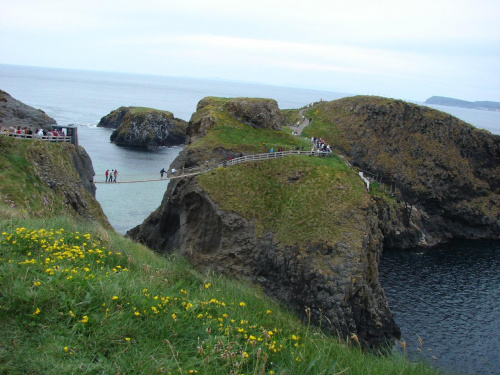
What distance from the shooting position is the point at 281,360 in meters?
11.1

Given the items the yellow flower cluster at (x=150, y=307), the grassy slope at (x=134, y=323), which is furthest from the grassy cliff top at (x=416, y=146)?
the yellow flower cluster at (x=150, y=307)

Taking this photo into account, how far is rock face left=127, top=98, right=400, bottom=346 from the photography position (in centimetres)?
3441

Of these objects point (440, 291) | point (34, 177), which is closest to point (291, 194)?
point (440, 291)

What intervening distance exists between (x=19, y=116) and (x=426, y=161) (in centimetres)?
6115

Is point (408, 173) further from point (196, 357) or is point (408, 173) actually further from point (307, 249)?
point (196, 357)

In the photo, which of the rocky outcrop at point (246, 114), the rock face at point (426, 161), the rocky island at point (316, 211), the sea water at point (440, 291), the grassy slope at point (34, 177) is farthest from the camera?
the rock face at point (426, 161)

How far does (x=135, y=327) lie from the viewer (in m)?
11.2

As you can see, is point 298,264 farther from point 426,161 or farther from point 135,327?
point 426,161

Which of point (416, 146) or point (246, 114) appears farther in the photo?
point (416, 146)

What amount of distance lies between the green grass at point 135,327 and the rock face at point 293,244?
759 inches

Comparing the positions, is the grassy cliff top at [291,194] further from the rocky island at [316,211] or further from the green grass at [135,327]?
the green grass at [135,327]

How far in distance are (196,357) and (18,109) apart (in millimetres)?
47172

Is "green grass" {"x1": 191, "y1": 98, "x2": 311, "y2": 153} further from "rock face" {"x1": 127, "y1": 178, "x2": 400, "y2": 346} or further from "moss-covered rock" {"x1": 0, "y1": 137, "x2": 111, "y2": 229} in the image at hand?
"moss-covered rock" {"x1": 0, "y1": 137, "x2": 111, "y2": 229}

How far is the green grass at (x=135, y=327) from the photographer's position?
1015 centimetres
